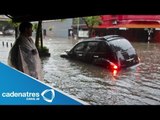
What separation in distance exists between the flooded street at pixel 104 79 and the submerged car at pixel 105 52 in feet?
0.33

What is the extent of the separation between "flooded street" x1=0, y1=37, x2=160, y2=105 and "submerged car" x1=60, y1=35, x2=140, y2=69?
0.10 metres

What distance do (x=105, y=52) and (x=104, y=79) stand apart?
48cm

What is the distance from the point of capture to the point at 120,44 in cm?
621

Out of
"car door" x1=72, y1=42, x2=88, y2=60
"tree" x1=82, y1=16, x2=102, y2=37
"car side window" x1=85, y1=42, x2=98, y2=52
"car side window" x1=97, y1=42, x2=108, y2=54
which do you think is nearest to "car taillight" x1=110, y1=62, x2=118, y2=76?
"car side window" x1=97, y1=42, x2=108, y2=54

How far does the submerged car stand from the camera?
5870mm

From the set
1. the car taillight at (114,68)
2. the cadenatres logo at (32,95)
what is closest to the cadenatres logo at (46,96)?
the cadenatres logo at (32,95)

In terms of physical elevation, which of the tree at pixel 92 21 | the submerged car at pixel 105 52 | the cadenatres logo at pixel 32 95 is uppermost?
the tree at pixel 92 21

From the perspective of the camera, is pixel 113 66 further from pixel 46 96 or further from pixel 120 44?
pixel 46 96

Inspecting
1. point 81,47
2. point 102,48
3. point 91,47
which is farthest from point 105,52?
point 81,47

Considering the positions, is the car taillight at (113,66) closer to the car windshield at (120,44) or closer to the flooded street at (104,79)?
the flooded street at (104,79)

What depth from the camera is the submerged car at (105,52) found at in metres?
5.87

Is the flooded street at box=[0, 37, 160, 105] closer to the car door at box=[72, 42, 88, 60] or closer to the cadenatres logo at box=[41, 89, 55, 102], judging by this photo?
the car door at box=[72, 42, 88, 60]
